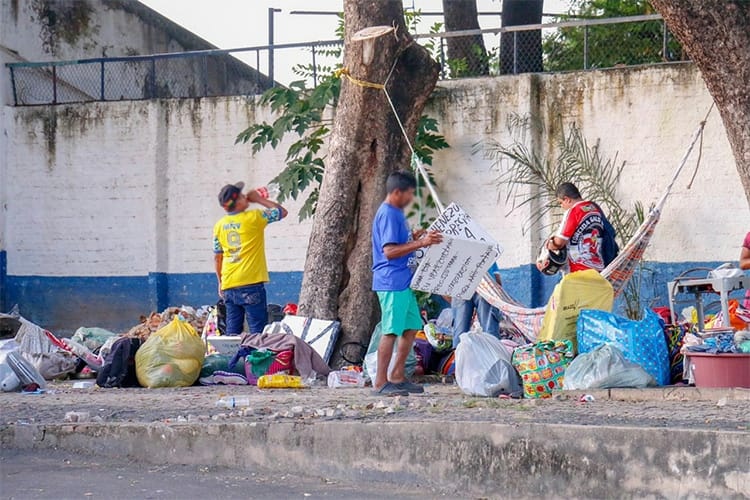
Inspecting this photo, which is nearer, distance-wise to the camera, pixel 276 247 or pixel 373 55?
pixel 373 55

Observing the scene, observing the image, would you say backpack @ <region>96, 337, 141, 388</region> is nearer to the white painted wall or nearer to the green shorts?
the green shorts

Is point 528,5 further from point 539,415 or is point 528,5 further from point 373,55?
point 539,415

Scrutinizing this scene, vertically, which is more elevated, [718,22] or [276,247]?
[718,22]

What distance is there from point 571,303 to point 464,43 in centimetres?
610

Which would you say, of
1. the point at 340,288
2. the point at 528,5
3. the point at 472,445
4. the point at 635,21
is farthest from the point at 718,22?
the point at 528,5

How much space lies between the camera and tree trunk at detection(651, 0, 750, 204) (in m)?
7.33

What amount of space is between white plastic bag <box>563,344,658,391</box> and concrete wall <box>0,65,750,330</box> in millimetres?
4058

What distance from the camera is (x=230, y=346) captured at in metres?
9.89

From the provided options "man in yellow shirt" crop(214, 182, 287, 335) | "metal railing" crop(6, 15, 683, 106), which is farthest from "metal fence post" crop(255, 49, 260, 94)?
"man in yellow shirt" crop(214, 182, 287, 335)

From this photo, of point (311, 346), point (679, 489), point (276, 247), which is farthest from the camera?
point (276, 247)

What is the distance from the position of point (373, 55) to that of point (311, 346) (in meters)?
2.44

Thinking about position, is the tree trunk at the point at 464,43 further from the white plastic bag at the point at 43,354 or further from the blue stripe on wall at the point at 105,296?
the white plastic bag at the point at 43,354

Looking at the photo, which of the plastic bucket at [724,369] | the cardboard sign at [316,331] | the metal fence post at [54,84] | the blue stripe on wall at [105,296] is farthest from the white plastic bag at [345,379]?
the metal fence post at [54,84]

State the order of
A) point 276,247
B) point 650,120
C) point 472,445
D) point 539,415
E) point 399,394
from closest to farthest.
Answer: point 472,445 < point 539,415 < point 399,394 < point 650,120 < point 276,247
